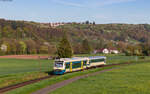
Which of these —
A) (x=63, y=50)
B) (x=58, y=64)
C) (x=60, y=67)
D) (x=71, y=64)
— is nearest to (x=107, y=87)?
(x=60, y=67)

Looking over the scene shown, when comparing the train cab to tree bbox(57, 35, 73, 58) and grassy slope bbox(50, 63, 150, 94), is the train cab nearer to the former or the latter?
grassy slope bbox(50, 63, 150, 94)

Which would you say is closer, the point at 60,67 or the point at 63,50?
the point at 60,67

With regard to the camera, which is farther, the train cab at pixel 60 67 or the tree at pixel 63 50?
the tree at pixel 63 50

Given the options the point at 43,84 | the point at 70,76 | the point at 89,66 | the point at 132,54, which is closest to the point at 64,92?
the point at 43,84

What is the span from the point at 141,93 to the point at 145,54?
124979 mm

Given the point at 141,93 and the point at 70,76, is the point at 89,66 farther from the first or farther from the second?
the point at 141,93

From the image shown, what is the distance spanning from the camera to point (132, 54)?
145625 mm

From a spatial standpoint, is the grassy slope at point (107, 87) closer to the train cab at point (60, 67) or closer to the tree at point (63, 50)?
the train cab at point (60, 67)

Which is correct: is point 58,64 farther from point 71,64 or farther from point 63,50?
point 63,50

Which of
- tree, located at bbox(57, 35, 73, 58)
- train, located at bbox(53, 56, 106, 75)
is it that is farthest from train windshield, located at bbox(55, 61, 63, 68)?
tree, located at bbox(57, 35, 73, 58)

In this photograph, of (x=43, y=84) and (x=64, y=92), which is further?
(x=43, y=84)

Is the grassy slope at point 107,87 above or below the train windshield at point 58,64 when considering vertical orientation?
below

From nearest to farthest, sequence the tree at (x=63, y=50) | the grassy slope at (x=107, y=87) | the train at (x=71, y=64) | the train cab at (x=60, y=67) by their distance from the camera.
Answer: the grassy slope at (x=107, y=87), the train cab at (x=60, y=67), the train at (x=71, y=64), the tree at (x=63, y=50)

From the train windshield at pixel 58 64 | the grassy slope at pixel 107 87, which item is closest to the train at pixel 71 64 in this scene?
the train windshield at pixel 58 64
